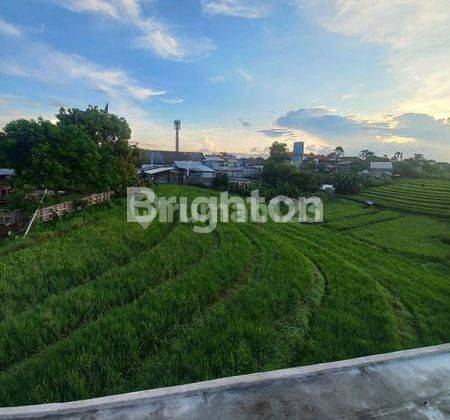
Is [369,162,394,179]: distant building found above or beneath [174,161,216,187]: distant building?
above

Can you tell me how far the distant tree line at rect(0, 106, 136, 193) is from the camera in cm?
1429

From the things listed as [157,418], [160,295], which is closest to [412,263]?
[160,295]

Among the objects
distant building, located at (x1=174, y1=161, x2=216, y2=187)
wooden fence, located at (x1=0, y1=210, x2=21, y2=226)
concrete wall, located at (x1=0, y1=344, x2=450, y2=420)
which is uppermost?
distant building, located at (x1=174, y1=161, x2=216, y2=187)

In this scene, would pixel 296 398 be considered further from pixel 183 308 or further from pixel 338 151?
pixel 338 151

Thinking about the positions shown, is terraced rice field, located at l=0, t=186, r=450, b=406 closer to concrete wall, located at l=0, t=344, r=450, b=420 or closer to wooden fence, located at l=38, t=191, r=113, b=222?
concrete wall, located at l=0, t=344, r=450, b=420

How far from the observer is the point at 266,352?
5.00 meters

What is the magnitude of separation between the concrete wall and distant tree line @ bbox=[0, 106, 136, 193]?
13538 mm

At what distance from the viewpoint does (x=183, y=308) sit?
6.29 metres

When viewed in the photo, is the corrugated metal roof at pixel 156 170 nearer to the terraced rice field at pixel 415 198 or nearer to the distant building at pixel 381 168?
the terraced rice field at pixel 415 198

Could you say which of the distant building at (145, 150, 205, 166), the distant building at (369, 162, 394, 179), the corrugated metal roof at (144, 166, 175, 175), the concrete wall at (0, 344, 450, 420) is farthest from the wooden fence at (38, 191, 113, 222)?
the distant building at (369, 162, 394, 179)

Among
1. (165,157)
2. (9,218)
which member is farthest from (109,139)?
(165,157)

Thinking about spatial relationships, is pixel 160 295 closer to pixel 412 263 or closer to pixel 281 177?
pixel 412 263

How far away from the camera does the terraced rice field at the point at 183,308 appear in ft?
15.0

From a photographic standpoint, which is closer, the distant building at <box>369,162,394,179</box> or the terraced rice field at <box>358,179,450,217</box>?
the terraced rice field at <box>358,179,450,217</box>
